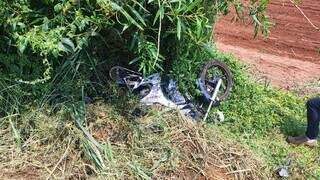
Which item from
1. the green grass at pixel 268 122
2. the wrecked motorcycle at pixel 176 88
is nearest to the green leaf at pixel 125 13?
the wrecked motorcycle at pixel 176 88

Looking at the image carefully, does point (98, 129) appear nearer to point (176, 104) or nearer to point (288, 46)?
point (176, 104)

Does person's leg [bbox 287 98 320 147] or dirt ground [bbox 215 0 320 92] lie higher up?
person's leg [bbox 287 98 320 147]

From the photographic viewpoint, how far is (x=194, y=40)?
4699mm

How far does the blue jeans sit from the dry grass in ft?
2.90

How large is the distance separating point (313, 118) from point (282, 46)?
3309mm

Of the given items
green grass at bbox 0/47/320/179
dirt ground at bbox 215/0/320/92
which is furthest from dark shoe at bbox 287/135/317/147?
dirt ground at bbox 215/0/320/92

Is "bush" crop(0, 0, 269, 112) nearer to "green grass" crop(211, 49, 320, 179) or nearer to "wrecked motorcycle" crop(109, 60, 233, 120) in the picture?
"wrecked motorcycle" crop(109, 60, 233, 120)

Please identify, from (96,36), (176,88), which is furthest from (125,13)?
(176,88)

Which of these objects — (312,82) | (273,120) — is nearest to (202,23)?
(273,120)

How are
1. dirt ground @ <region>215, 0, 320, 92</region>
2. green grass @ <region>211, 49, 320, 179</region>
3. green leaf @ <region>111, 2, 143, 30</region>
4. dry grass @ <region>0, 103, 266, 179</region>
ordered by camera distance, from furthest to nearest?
1. dirt ground @ <region>215, 0, 320, 92</region>
2. green grass @ <region>211, 49, 320, 179</region>
3. dry grass @ <region>0, 103, 266, 179</region>
4. green leaf @ <region>111, 2, 143, 30</region>

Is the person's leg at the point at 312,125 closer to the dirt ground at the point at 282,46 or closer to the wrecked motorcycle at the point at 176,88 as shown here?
the wrecked motorcycle at the point at 176,88

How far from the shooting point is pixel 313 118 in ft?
18.4

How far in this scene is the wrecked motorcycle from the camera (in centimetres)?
503

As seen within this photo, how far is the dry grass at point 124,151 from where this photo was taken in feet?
14.4
